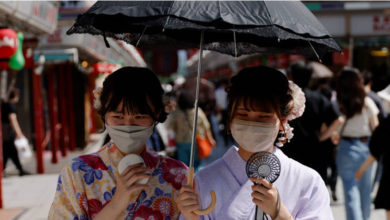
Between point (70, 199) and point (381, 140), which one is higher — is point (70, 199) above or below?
above

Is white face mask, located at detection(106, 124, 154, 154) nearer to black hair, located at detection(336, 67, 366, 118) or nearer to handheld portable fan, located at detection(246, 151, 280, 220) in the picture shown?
handheld portable fan, located at detection(246, 151, 280, 220)

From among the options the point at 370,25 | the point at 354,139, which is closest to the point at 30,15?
the point at 354,139

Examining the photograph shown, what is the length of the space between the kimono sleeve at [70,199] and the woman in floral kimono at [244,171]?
1.48ft

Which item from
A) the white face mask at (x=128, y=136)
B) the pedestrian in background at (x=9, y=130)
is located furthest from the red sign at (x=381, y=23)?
the white face mask at (x=128, y=136)

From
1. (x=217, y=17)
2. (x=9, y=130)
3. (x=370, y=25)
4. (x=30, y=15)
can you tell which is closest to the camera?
(x=217, y=17)

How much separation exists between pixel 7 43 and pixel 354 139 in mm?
4281

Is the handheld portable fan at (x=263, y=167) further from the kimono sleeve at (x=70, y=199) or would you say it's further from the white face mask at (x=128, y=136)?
the kimono sleeve at (x=70, y=199)

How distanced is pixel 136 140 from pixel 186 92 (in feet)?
15.4

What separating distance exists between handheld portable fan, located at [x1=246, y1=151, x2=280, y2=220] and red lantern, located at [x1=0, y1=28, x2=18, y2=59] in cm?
494

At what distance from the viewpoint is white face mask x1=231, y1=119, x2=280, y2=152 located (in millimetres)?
2078

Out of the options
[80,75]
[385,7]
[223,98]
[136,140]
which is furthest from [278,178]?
[80,75]

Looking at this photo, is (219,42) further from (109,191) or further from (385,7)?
(385,7)

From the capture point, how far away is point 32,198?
777 cm

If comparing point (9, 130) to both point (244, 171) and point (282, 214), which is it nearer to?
point (244, 171)
